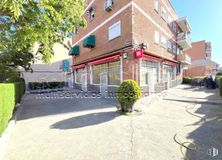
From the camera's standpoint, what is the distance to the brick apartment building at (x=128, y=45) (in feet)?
35.2

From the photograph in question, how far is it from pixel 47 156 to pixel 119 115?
4.12 meters

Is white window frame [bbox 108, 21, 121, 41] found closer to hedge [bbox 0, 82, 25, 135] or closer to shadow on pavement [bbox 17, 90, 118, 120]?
shadow on pavement [bbox 17, 90, 118, 120]

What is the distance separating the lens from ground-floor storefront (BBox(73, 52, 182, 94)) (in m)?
10.9

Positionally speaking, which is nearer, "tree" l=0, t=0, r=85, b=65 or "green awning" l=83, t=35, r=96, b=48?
"tree" l=0, t=0, r=85, b=65

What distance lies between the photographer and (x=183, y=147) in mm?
4051

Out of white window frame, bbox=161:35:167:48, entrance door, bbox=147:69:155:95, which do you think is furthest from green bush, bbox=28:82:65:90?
white window frame, bbox=161:35:167:48

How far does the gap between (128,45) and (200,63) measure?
30.1 meters

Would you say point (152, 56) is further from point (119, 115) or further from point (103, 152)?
point (103, 152)

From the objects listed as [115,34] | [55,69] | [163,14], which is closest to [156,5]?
[163,14]

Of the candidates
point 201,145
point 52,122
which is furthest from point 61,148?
point 201,145

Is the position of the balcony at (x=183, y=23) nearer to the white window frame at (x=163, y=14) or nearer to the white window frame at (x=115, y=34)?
the white window frame at (x=163, y=14)

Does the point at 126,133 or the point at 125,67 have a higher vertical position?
the point at 125,67

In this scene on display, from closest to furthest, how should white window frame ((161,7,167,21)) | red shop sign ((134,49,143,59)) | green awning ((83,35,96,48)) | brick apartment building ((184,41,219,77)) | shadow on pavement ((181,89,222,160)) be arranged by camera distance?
shadow on pavement ((181,89,222,160)), red shop sign ((134,49,143,59)), green awning ((83,35,96,48)), white window frame ((161,7,167,21)), brick apartment building ((184,41,219,77))

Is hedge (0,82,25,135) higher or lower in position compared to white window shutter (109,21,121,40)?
lower
